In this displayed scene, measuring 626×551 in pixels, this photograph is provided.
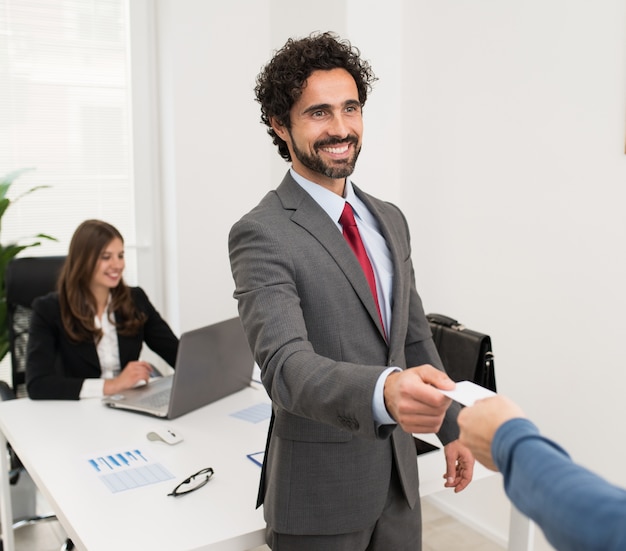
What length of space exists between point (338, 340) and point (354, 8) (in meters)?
2.29

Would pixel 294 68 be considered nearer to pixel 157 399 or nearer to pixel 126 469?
pixel 126 469

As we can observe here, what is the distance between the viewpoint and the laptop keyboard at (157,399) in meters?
2.32

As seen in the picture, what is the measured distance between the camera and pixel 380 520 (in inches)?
58.6

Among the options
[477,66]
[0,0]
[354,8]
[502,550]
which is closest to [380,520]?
[502,550]

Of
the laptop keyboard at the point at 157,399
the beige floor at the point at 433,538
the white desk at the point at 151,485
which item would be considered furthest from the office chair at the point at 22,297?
the laptop keyboard at the point at 157,399

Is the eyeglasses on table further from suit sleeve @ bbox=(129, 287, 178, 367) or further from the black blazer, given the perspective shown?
suit sleeve @ bbox=(129, 287, 178, 367)

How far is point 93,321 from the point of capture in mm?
2771

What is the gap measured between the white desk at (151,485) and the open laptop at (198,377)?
1.3 inches

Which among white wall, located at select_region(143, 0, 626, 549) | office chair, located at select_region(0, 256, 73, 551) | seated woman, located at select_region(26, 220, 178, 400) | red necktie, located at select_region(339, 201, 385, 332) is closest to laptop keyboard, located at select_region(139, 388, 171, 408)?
seated woman, located at select_region(26, 220, 178, 400)

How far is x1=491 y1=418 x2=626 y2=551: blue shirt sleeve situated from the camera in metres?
0.72

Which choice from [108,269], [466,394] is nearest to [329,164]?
[466,394]

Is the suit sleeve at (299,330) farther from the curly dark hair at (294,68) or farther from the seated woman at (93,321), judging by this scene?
the seated woman at (93,321)

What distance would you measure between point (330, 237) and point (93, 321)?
1.63 m

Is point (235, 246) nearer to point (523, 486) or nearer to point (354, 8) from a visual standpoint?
point (523, 486)
